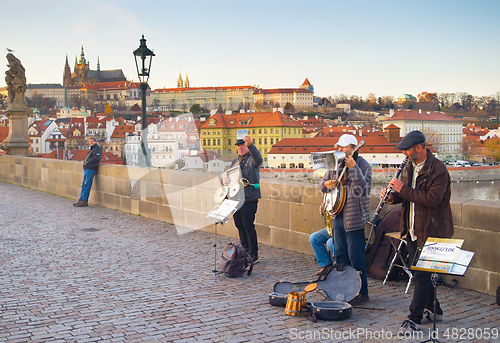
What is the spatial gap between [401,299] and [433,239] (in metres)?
1.28

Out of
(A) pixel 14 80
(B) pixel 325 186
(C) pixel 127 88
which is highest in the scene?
(C) pixel 127 88

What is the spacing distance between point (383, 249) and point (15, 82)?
16.3m

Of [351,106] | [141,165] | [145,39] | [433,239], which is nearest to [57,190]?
[141,165]

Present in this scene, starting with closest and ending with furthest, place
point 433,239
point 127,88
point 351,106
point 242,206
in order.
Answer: point 433,239, point 242,206, point 351,106, point 127,88

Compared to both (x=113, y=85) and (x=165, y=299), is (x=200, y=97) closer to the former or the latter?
(x=113, y=85)

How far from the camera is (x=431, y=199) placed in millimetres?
3592

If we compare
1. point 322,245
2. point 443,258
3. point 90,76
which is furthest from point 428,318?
point 90,76

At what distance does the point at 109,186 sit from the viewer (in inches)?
436

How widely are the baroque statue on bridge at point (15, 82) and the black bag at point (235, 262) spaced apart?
14.8m

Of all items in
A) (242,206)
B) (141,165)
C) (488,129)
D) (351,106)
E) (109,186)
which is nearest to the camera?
(242,206)

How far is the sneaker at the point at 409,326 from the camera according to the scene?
3.67 m

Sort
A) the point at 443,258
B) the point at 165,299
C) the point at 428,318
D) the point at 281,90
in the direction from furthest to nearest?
the point at 281,90 → the point at 165,299 → the point at 428,318 → the point at 443,258

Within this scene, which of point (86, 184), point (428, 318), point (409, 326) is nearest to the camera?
point (409, 326)

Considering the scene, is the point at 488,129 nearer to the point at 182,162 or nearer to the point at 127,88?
A: the point at 182,162
